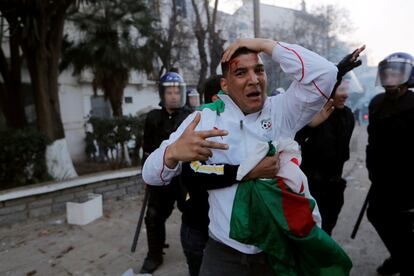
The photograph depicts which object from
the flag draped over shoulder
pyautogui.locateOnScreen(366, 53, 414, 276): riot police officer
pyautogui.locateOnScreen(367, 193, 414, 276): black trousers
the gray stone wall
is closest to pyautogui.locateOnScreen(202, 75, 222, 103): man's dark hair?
the flag draped over shoulder

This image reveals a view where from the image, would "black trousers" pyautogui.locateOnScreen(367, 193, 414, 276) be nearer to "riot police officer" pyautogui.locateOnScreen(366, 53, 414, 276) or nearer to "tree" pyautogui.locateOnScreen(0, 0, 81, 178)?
"riot police officer" pyautogui.locateOnScreen(366, 53, 414, 276)

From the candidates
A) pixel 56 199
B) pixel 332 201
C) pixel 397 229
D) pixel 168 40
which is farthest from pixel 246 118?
pixel 168 40

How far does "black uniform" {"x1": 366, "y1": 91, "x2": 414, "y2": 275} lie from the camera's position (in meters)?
3.05

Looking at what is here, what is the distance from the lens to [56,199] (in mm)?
5133

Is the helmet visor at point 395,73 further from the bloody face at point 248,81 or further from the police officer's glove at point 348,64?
the bloody face at point 248,81

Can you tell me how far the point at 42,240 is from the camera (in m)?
4.38

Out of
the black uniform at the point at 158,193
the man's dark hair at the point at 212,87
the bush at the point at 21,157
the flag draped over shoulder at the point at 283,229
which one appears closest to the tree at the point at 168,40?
the bush at the point at 21,157

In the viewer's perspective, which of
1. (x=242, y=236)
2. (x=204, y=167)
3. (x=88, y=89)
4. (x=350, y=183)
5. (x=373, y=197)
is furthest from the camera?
(x=88, y=89)

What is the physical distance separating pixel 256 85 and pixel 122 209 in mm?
4480

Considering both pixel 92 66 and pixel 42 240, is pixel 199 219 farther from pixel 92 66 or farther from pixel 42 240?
pixel 92 66

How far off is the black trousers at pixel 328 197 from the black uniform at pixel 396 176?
1.49ft

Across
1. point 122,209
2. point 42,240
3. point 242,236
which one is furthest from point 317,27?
point 242,236

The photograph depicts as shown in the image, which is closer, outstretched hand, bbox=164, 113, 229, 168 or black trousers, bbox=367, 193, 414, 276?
outstretched hand, bbox=164, 113, 229, 168

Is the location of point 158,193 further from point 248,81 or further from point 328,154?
point 248,81
